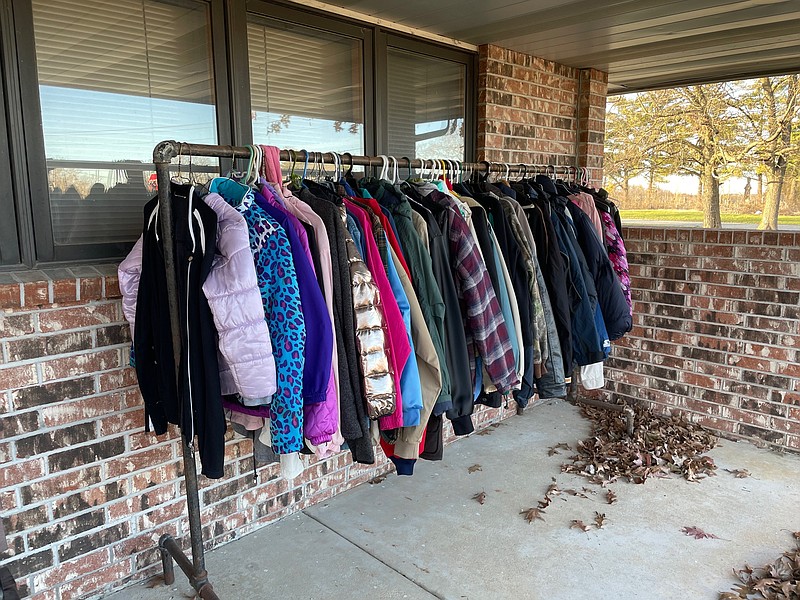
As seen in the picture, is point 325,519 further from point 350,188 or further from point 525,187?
point 525,187

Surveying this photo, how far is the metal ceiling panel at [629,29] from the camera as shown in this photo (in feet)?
8.95

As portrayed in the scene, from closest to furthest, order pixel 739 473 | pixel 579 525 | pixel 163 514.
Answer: pixel 163 514
pixel 579 525
pixel 739 473

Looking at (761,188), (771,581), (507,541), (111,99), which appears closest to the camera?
(111,99)

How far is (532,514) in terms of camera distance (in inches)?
110

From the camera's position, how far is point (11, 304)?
1889mm

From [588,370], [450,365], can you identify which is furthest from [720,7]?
[450,365]

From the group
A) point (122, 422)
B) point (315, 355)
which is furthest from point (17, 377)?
point (315, 355)

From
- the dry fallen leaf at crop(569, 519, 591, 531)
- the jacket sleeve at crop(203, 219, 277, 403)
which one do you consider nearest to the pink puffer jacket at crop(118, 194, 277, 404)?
the jacket sleeve at crop(203, 219, 277, 403)

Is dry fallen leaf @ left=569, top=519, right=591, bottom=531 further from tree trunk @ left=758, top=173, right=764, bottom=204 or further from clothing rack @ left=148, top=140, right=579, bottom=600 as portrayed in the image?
tree trunk @ left=758, top=173, right=764, bottom=204

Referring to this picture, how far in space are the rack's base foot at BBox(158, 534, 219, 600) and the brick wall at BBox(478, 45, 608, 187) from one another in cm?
261

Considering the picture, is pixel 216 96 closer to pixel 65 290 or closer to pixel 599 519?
pixel 65 290

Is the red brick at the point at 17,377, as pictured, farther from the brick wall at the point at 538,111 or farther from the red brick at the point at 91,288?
the brick wall at the point at 538,111

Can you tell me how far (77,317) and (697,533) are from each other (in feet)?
9.07

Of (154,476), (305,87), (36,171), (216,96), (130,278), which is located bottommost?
(154,476)
